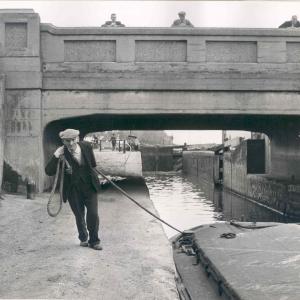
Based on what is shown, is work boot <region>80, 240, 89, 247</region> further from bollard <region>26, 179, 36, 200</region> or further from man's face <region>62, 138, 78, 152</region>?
bollard <region>26, 179, 36, 200</region>

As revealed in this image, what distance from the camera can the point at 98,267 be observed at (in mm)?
6012

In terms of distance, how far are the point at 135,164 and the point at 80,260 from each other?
61.4 feet

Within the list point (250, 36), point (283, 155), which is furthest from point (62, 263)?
point (283, 155)

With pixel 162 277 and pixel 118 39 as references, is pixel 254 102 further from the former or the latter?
pixel 162 277

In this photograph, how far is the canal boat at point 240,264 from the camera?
5336 millimetres

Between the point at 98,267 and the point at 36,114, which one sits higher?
the point at 36,114

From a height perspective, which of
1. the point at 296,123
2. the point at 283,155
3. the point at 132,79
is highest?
the point at 132,79

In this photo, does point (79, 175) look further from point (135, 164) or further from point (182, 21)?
point (135, 164)

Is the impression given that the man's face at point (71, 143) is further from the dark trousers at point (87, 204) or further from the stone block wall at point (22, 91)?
the stone block wall at point (22, 91)

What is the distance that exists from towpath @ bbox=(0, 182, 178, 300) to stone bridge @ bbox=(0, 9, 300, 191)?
402 cm

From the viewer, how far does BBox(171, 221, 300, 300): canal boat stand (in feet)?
17.5

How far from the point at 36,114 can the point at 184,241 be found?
6.15 metres

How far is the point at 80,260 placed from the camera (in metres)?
6.30

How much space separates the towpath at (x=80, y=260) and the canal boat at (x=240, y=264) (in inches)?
28.4
